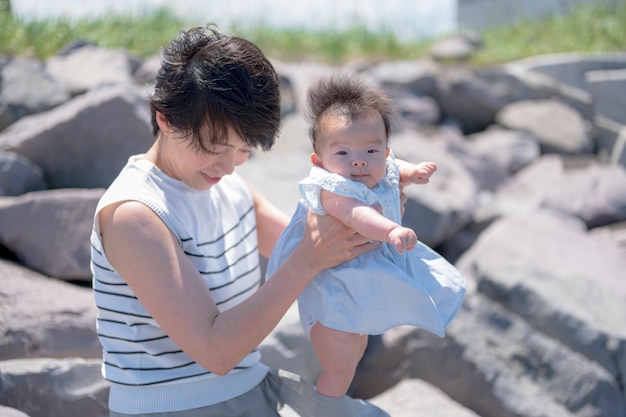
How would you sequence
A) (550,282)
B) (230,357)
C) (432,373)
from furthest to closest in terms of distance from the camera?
(550,282) < (432,373) < (230,357)

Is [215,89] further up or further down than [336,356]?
further up

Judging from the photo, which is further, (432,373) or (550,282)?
(550,282)

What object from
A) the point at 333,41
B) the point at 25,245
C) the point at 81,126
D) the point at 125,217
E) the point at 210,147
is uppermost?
the point at 210,147

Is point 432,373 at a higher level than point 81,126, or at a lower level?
lower

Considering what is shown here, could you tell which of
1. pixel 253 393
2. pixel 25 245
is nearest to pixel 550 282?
pixel 253 393

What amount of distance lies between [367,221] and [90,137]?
2205 mm

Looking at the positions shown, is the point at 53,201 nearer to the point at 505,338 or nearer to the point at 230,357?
the point at 230,357

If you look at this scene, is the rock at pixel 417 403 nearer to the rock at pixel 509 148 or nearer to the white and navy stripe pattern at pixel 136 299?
the white and navy stripe pattern at pixel 136 299

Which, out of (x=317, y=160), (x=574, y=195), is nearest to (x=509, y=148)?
(x=574, y=195)

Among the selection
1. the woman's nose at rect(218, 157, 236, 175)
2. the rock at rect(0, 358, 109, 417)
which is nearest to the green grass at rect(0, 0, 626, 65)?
the rock at rect(0, 358, 109, 417)

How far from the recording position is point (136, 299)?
201 centimetres

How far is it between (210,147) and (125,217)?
27 cm

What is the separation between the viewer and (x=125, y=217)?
75.4 inches

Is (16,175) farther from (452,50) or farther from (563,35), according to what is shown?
(563,35)
